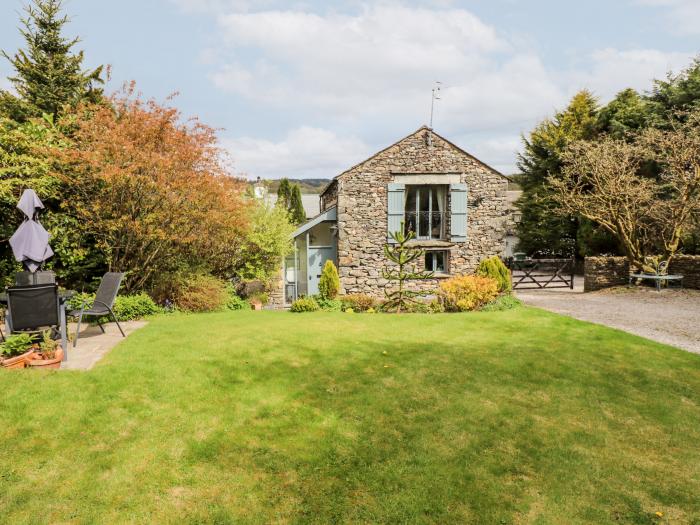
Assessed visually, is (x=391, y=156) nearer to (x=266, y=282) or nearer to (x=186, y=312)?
(x=266, y=282)

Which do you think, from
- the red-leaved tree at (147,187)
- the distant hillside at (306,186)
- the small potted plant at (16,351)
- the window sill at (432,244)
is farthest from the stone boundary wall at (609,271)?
the distant hillside at (306,186)

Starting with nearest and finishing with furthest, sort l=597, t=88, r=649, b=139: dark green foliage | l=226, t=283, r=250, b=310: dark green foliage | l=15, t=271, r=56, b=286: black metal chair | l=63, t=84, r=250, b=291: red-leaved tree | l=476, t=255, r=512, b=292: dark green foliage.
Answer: l=15, t=271, r=56, b=286: black metal chair < l=63, t=84, r=250, b=291: red-leaved tree < l=226, t=283, r=250, b=310: dark green foliage < l=476, t=255, r=512, b=292: dark green foliage < l=597, t=88, r=649, b=139: dark green foliage

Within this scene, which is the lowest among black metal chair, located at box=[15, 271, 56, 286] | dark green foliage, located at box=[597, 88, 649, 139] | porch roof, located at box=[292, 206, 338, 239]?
black metal chair, located at box=[15, 271, 56, 286]

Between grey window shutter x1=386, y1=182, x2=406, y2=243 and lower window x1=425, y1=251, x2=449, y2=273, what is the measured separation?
1.86 meters

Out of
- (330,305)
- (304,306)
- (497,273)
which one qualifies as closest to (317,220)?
(330,305)

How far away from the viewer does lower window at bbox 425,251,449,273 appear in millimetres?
16891

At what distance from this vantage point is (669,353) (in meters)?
7.02

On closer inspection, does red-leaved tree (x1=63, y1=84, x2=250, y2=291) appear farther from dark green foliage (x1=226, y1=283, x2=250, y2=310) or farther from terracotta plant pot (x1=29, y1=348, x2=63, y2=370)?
terracotta plant pot (x1=29, y1=348, x2=63, y2=370)

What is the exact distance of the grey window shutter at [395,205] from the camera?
16.1m

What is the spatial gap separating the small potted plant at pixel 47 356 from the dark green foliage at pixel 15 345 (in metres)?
0.19

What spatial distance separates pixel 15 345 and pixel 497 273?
41.2 feet

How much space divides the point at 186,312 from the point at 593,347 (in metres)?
9.86

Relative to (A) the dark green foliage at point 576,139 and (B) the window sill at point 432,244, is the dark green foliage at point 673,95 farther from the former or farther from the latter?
(B) the window sill at point 432,244

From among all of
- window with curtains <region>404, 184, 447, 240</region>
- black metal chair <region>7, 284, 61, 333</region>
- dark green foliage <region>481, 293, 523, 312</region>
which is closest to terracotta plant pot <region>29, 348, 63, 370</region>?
black metal chair <region>7, 284, 61, 333</region>
